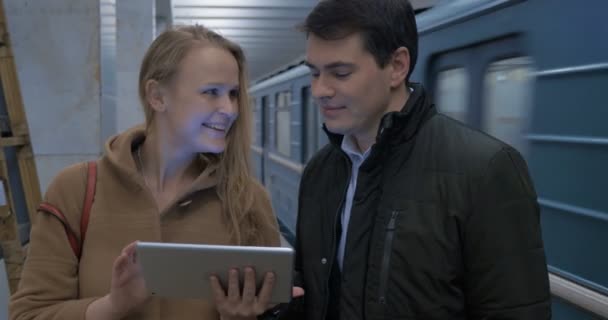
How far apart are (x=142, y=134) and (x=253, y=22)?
8.62 metres

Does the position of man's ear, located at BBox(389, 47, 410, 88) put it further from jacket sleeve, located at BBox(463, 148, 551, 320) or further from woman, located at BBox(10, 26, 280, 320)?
woman, located at BBox(10, 26, 280, 320)

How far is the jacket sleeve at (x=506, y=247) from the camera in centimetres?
140

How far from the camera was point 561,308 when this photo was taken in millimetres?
2670

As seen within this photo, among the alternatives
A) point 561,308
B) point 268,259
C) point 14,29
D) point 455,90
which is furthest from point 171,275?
point 14,29

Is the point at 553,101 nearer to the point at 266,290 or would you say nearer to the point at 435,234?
the point at 435,234

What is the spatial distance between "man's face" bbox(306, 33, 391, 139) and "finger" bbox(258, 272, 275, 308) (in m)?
0.42

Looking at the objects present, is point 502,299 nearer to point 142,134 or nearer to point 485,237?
point 485,237

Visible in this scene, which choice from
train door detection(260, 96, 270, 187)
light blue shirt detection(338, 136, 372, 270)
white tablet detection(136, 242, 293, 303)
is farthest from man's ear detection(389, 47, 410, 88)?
train door detection(260, 96, 270, 187)

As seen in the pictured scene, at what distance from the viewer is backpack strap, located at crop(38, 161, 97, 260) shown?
1.60 metres

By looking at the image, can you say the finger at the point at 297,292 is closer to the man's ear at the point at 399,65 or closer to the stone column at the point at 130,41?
the man's ear at the point at 399,65

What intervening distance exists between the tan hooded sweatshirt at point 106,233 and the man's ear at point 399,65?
519mm

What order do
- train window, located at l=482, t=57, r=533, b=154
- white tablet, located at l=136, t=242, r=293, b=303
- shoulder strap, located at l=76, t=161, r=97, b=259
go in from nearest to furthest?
white tablet, located at l=136, t=242, r=293, b=303 → shoulder strap, located at l=76, t=161, r=97, b=259 → train window, located at l=482, t=57, r=533, b=154

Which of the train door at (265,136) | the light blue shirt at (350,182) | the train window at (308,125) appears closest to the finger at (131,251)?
the light blue shirt at (350,182)

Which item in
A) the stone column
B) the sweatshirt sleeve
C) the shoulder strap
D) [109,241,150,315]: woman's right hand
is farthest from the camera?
the stone column
